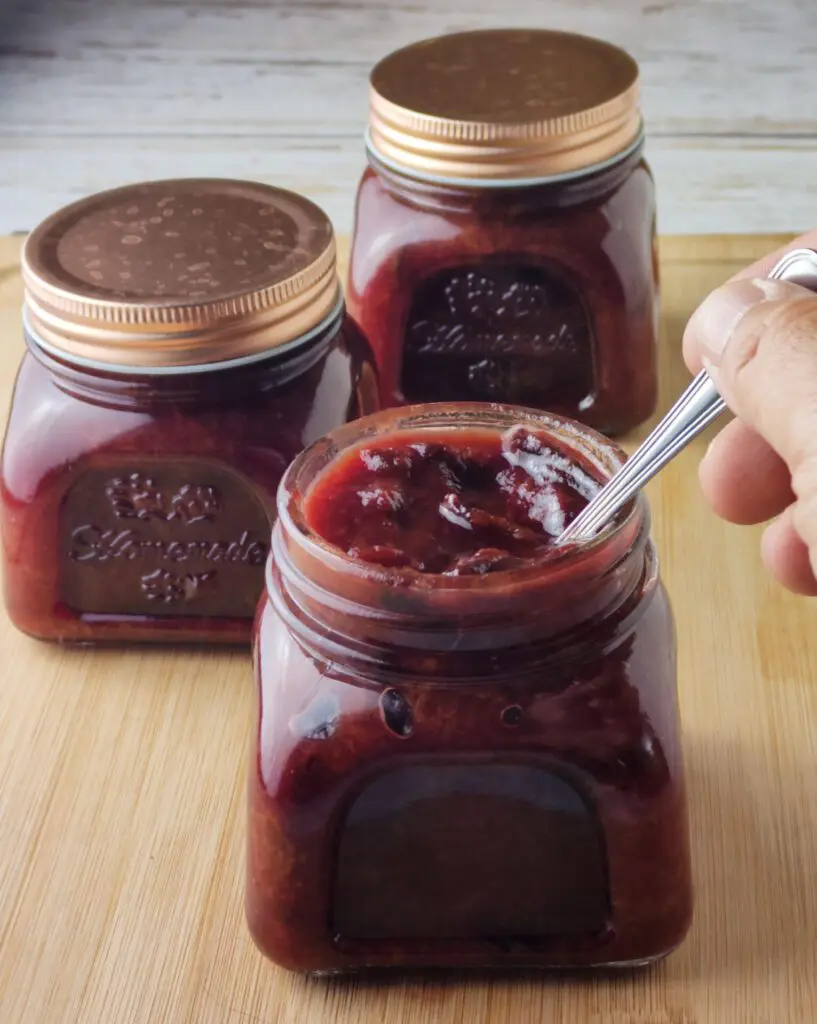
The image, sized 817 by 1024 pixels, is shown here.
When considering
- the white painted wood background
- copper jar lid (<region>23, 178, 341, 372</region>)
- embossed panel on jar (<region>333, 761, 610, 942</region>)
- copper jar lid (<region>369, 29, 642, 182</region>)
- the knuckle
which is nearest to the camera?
the knuckle

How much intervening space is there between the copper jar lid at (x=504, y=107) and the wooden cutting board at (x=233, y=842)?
0.34m

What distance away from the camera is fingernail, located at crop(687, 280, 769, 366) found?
0.82 meters

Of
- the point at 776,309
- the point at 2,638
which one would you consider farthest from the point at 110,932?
the point at 776,309

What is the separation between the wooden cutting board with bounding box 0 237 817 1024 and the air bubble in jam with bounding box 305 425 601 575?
26 centimetres

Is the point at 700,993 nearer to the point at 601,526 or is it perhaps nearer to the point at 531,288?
the point at 601,526

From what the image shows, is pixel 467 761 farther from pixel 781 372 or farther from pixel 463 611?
pixel 781 372

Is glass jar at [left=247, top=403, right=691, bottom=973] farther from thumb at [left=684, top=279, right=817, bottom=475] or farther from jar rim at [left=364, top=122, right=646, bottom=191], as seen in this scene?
jar rim at [left=364, top=122, right=646, bottom=191]

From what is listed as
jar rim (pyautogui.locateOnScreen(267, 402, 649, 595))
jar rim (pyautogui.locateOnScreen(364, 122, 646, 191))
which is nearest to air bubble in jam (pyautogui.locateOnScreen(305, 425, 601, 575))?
jar rim (pyautogui.locateOnScreen(267, 402, 649, 595))

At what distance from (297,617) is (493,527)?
0.42ft

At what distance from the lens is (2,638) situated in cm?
123

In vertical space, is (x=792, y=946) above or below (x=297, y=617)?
below

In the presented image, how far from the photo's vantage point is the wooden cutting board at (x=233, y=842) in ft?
3.02

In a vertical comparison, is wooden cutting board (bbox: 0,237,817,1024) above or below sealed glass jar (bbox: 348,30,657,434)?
below

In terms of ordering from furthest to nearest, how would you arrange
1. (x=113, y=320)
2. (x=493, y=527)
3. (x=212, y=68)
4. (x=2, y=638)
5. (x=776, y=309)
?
(x=212, y=68) < (x=2, y=638) < (x=113, y=320) < (x=493, y=527) < (x=776, y=309)
